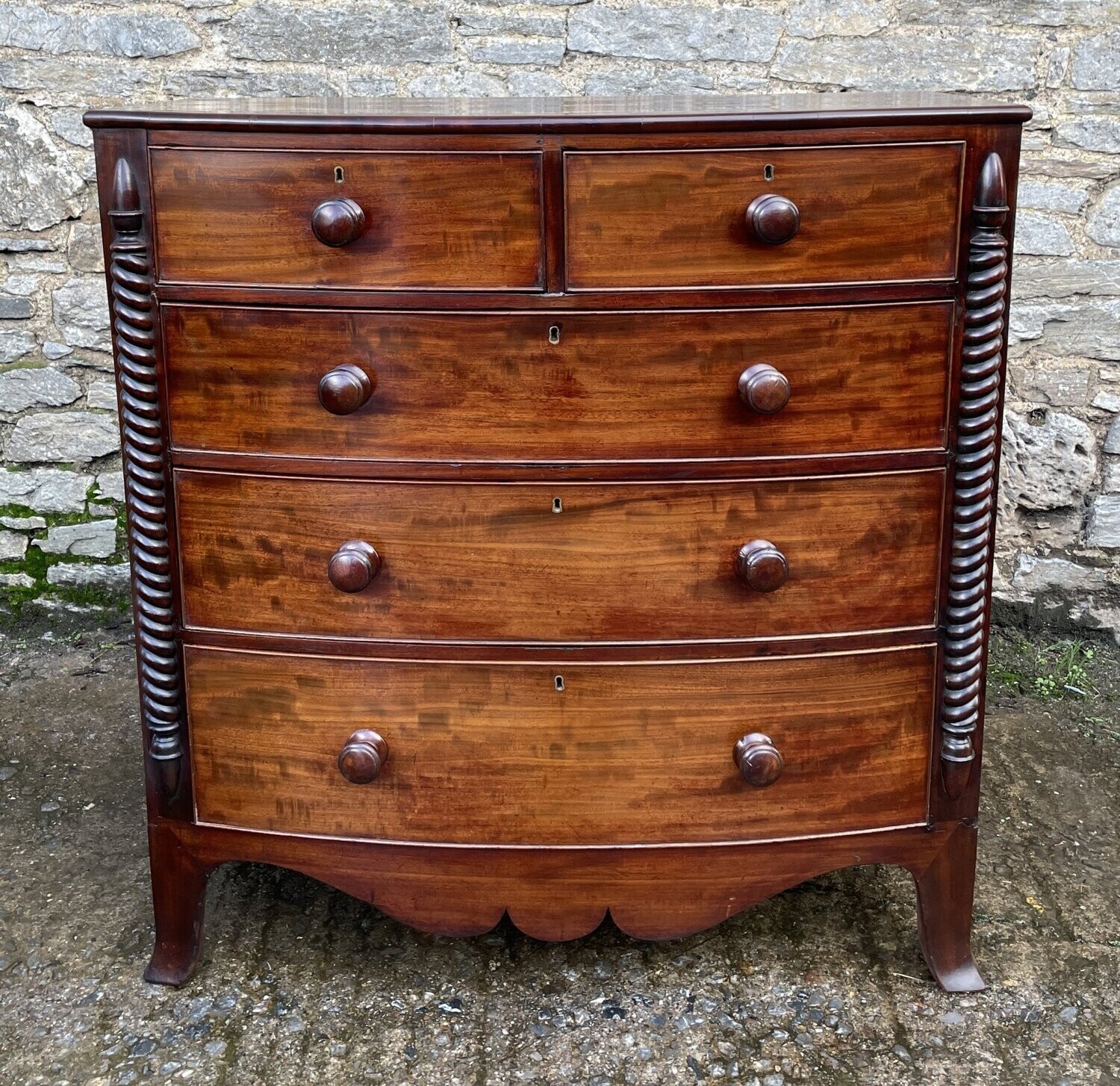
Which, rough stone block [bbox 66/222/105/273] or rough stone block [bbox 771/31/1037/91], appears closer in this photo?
rough stone block [bbox 771/31/1037/91]

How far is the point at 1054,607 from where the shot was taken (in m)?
3.23

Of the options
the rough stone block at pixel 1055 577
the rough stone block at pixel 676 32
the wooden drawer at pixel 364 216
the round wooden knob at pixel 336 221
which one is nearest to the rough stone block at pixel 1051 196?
the rough stone block at pixel 676 32

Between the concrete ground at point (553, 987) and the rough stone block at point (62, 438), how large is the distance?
1.00 meters

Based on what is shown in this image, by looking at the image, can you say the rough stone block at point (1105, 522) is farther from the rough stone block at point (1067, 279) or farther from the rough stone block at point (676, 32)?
the rough stone block at point (676, 32)

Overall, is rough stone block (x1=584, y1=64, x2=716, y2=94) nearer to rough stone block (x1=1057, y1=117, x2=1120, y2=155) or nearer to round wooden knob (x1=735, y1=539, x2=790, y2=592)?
rough stone block (x1=1057, y1=117, x2=1120, y2=155)

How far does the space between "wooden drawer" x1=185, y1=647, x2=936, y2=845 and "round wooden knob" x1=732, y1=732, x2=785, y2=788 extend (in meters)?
0.02

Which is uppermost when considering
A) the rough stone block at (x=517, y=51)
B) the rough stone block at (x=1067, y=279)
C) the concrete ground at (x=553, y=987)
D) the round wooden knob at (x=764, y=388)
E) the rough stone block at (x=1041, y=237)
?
the rough stone block at (x=517, y=51)

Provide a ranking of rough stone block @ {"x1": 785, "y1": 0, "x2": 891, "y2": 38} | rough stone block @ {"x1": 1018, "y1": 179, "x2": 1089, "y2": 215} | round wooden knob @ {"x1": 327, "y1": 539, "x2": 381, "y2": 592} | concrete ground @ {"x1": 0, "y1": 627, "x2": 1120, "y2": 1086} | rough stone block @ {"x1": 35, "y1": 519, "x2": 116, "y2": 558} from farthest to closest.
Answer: rough stone block @ {"x1": 35, "y1": 519, "x2": 116, "y2": 558}
rough stone block @ {"x1": 1018, "y1": 179, "x2": 1089, "y2": 215}
rough stone block @ {"x1": 785, "y1": 0, "x2": 891, "y2": 38}
concrete ground @ {"x1": 0, "y1": 627, "x2": 1120, "y2": 1086}
round wooden knob @ {"x1": 327, "y1": 539, "x2": 381, "y2": 592}

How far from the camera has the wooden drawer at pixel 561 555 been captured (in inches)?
69.6

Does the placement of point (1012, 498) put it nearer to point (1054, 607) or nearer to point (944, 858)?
point (1054, 607)

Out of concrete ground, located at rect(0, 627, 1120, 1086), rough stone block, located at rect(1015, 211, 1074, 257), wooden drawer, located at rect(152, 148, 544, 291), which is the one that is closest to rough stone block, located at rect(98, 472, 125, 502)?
concrete ground, located at rect(0, 627, 1120, 1086)

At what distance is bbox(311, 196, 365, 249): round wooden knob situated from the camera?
163 centimetres

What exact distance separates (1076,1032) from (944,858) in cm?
34

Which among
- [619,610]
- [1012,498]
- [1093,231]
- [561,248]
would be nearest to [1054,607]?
[1012,498]
